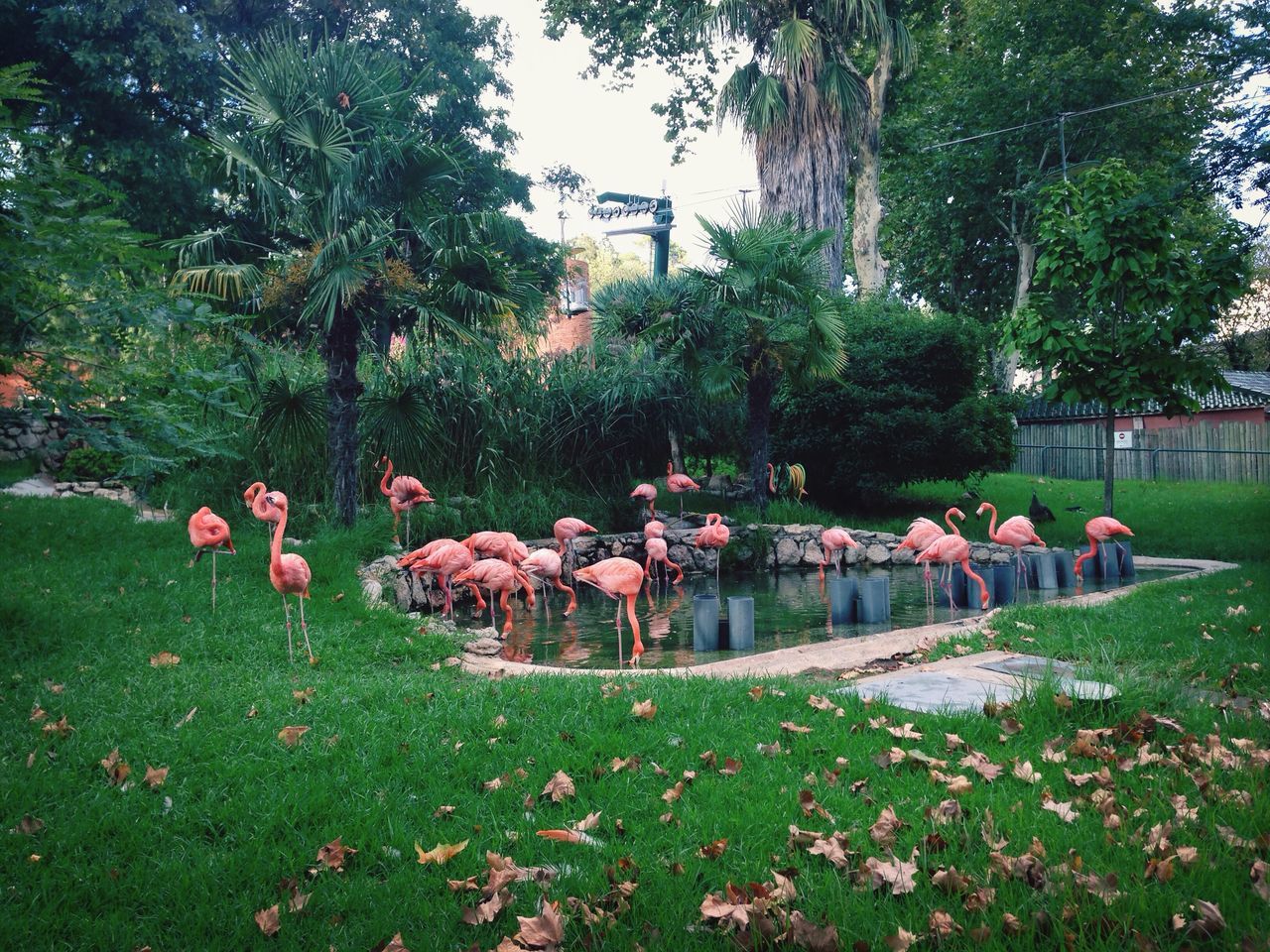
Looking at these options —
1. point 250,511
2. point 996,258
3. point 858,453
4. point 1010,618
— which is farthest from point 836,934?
point 996,258

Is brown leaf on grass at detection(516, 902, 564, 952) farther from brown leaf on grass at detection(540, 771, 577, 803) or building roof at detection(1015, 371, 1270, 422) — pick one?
building roof at detection(1015, 371, 1270, 422)

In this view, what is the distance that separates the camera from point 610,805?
350 cm

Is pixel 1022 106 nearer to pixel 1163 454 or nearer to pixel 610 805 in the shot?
pixel 1163 454

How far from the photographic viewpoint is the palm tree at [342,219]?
31.0ft

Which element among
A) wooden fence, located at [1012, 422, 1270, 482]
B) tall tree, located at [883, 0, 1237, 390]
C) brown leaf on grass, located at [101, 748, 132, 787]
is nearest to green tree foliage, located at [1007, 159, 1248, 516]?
tall tree, located at [883, 0, 1237, 390]

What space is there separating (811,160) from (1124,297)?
9187 millimetres

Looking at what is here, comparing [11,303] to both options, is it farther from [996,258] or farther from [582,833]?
[996,258]

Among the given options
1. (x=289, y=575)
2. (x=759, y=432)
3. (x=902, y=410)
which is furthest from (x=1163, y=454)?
(x=289, y=575)

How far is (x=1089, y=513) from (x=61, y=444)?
18.7 meters

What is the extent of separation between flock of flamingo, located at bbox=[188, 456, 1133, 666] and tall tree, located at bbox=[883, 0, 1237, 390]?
1201 centimetres

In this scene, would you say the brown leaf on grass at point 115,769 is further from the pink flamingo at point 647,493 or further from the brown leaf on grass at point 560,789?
the pink flamingo at point 647,493

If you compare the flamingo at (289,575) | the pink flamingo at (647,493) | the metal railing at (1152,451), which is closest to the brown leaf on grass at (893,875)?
the flamingo at (289,575)

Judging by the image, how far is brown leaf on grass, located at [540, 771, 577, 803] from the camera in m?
3.60

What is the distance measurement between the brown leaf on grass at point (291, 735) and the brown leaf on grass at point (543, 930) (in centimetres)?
206
